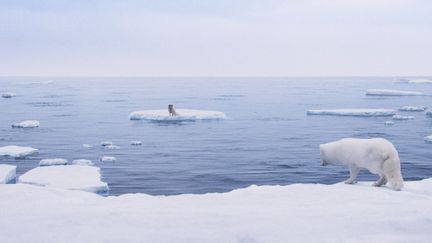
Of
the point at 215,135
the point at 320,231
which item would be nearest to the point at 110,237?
the point at 320,231

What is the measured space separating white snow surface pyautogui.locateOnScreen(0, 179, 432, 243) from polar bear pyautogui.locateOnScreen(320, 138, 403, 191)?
2.31 ft

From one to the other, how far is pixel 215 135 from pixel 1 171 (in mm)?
14874

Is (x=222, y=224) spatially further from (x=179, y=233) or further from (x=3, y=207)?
(x=3, y=207)

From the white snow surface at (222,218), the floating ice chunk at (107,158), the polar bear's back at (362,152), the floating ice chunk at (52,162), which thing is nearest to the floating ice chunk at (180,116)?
the floating ice chunk at (107,158)

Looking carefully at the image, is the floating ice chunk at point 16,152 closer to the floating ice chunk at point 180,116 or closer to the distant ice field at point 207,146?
the distant ice field at point 207,146

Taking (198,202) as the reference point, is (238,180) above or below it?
below

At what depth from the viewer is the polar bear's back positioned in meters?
8.40

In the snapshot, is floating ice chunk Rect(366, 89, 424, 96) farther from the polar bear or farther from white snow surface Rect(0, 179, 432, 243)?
white snow surface Rect(0, 179, 432, 243)

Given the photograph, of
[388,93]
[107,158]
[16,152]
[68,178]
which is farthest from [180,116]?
[388,93]

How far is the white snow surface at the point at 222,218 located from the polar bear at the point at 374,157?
705 mm

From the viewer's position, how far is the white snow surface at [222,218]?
536 cm

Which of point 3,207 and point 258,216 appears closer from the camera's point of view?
point 258,216

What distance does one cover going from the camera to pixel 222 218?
587cm

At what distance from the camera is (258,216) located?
6059 millimetres
